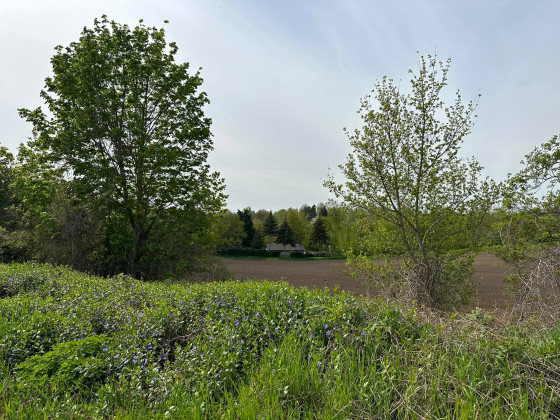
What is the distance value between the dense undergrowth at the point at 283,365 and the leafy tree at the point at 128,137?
33.9ft

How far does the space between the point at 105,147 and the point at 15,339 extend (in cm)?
1252

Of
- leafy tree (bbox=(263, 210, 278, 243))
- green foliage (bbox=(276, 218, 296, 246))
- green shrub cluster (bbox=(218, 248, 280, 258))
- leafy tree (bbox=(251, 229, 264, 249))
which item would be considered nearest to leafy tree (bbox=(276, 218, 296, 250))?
green foliage (bbox=(276, 218, 296, 246))

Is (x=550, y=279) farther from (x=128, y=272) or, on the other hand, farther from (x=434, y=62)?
(x=128, y=272)

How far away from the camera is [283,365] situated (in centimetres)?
322

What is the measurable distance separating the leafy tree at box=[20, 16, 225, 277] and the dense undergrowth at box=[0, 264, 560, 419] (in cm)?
1032

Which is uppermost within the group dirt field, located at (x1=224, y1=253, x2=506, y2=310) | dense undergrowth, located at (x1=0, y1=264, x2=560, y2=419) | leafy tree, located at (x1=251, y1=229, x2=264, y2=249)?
leafy tree, located at (x1=251, y1=229, x2=264, y2=249)

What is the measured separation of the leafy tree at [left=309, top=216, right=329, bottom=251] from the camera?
6162 cm

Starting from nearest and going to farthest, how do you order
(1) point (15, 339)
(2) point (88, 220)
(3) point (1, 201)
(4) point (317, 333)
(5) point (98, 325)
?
(4) point (317, 333), (1) point (15, 339), (5) point (98, 325), (2) point (88, 220), (3) point (1, 201)

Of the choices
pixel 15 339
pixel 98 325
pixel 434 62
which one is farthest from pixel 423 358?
pixel 434 62

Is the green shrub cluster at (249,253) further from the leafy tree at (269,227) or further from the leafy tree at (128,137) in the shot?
the leafy tree at (128,137)

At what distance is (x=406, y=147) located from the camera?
9367mm

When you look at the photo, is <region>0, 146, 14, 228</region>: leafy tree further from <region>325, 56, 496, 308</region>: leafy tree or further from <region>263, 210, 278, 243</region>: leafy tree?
<region>263, 210, 278, 243</region>: leafy tree

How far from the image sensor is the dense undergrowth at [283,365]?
268 cm

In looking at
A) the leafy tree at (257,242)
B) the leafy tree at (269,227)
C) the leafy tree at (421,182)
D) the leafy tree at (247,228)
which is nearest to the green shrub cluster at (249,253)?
the leafy tree at (257,242)
